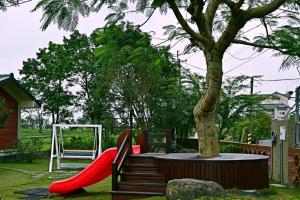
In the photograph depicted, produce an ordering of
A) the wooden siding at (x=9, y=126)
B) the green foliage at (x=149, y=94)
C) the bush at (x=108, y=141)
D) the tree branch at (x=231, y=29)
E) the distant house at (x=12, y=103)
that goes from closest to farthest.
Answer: the tree branch at (x=231, y=29)
the green foliage at (x=149, y=94)
the distant house at (x=12, y=103)
the wooden siding at (x=9, y=126)
the bush at (x=108, y=141)

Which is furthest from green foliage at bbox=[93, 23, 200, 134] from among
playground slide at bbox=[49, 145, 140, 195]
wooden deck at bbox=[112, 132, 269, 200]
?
wooden deck at bbox=[112, 132, 269, 200]

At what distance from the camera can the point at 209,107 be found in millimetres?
9836

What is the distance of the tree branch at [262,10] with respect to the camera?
26.8ft

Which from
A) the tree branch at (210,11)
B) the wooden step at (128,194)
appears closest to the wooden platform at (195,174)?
the wooden step at (128,194)

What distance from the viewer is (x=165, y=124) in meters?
21.6

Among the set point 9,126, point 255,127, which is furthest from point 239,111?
point 9,126

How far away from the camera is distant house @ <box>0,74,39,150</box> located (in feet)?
75.4

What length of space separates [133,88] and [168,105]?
1.74 meters

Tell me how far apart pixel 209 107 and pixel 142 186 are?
2132 millimetres

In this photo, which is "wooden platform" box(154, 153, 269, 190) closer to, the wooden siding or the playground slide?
the playground slide

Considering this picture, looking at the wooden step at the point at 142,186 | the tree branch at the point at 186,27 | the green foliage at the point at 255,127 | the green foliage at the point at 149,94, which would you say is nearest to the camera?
the tree branch at the point at 186,27

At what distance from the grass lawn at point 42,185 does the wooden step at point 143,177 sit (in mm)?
754

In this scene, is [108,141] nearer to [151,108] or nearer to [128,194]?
[151,108]

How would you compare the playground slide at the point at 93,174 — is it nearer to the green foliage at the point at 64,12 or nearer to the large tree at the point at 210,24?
the large tree at the point at 210,24
